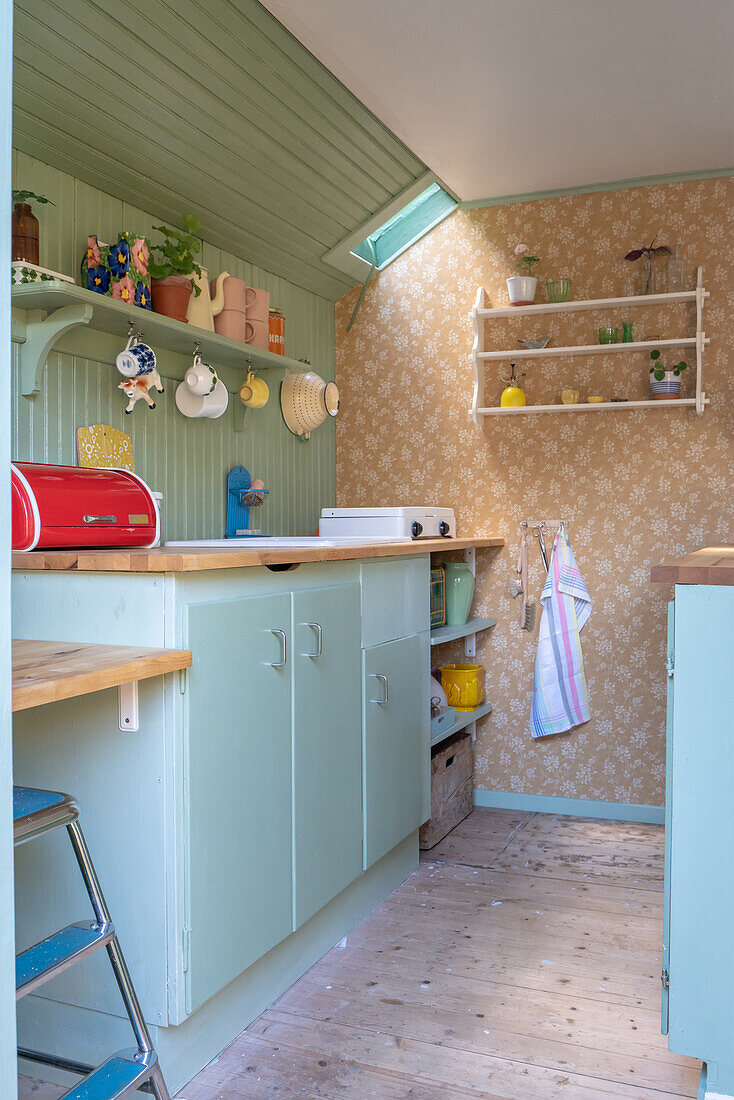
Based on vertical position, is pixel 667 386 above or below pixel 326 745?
above

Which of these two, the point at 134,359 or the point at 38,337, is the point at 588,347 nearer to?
the point at 134,359

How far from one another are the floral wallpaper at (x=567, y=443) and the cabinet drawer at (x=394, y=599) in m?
0.79

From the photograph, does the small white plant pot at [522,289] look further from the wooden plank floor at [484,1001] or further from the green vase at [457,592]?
the wooden plank floor at [484,1001]

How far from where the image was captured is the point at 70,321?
2.08 meters

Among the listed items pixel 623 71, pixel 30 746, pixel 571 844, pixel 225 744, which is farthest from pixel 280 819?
pixel 623 71

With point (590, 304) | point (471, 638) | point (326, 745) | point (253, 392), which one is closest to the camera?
point (326, 745)

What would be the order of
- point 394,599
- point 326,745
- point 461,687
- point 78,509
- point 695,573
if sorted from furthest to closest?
point 461,687 < point 394,599 < point 326,745 < point 78,509 < point 695,573

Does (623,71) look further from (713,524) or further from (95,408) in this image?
(95,408)

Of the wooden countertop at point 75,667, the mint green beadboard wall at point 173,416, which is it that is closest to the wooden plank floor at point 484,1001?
the wooden countertop at point 75,667

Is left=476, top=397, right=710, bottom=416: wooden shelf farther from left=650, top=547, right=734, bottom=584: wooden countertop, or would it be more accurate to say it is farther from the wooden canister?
left=650, top=547, right=734, bottom=584: wooden countertop

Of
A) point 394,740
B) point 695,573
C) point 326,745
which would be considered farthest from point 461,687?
point 695,573

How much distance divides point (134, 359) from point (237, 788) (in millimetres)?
1171

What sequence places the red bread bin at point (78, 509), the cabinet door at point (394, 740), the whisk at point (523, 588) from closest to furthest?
the red bread bin at point (78, 509)
the cabinet door at point (394, 740)
the whisk at point (523, 588)

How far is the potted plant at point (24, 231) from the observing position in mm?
2035
